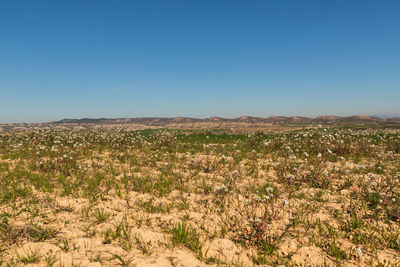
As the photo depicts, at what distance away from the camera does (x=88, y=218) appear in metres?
4.61

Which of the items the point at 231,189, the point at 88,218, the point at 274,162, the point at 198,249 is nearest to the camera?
the point at 198,249

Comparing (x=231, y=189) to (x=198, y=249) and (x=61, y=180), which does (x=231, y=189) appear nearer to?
(x=198, y=249)

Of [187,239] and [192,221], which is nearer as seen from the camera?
[187,239]

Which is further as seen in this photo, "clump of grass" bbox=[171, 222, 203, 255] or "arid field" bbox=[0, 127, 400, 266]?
"clump of grass" bbox=[171, 222, 203, 255]

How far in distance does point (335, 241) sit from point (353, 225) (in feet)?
2.52

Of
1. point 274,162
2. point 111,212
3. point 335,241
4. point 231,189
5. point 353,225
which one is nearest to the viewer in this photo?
point 335,241

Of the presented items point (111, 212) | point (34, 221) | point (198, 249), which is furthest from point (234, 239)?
point (34, 221)

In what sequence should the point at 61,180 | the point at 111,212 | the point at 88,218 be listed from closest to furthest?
the point at 88,218
the point at 111,212
the point at 61,180

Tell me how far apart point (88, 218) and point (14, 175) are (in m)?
5.08

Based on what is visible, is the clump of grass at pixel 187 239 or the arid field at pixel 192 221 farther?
the clump of grass at pixel 187 239

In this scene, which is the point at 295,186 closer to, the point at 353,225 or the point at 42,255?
the point at 353,225

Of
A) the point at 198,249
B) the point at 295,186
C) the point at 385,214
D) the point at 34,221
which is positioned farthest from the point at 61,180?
the point at 385,214

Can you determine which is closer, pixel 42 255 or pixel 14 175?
pixel 42 255

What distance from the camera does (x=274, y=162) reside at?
32.1 ft
